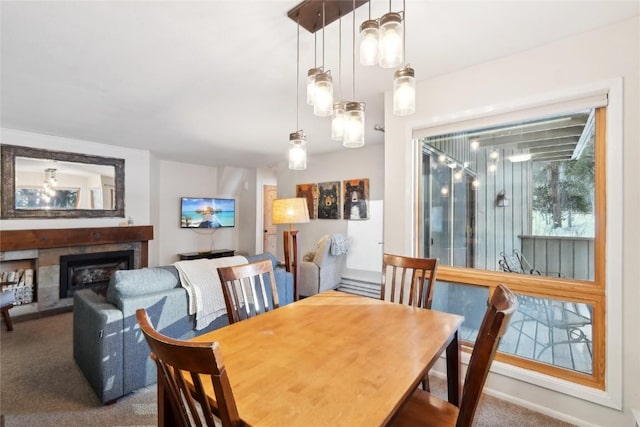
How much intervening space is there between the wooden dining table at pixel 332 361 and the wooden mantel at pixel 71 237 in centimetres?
389

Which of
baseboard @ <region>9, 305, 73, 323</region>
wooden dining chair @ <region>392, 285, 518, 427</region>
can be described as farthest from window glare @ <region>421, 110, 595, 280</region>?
baseboard @ <region>9, 305, 73, 323</region>

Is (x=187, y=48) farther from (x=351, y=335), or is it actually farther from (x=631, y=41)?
(x=631, y=41)

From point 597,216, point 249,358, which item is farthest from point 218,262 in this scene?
point 597,216

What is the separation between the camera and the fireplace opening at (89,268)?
156 inches

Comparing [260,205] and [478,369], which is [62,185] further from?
[478,369]

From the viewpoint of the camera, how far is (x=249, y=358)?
1.07 m

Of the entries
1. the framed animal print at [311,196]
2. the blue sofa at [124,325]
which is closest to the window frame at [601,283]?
the blue sofa at [124,325]

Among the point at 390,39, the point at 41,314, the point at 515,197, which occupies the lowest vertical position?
the point at 41,314

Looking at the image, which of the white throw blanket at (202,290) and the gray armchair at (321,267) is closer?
the white throw blanket at (202,290)

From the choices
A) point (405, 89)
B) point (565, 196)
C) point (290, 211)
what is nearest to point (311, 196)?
point (290, 211)

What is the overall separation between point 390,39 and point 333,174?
4.30 meters

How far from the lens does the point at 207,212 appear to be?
247 inches

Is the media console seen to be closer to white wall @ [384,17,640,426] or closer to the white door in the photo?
the white door

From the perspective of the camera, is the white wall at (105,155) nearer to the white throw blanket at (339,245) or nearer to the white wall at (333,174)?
the white wall at (333,174)
